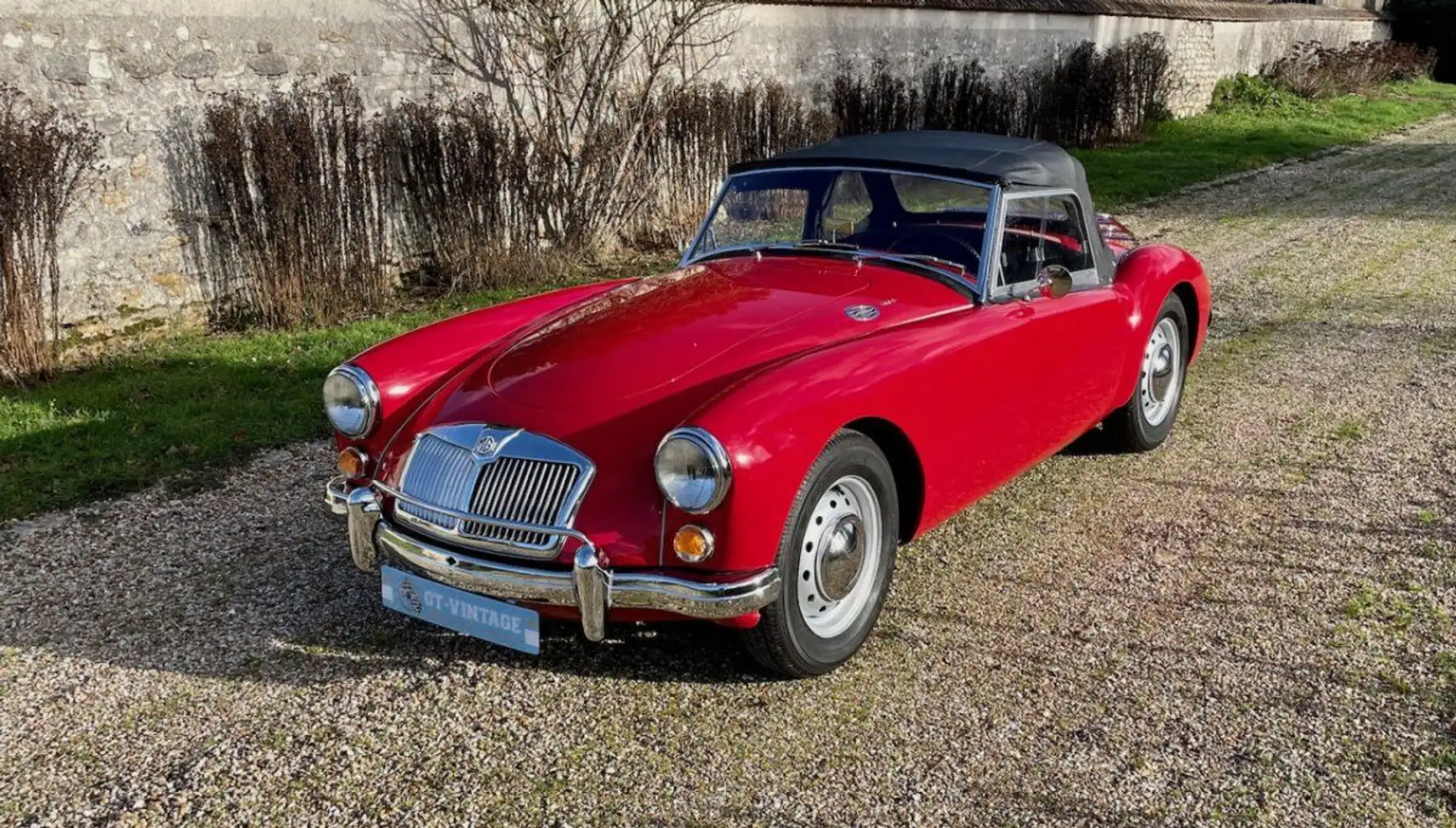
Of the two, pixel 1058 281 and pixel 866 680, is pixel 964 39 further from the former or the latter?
pixel 866 680

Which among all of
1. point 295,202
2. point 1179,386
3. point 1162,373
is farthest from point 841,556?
point 295,202

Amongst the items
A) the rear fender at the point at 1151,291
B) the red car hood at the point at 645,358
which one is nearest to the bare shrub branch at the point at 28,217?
the red car hood at the point at 645,358

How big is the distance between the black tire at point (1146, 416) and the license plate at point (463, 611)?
2995 millimetres

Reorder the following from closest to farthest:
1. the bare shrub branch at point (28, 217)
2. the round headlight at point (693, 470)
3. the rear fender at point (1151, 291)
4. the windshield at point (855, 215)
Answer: the round headlight at point (693, 470), the windshield at point (855, 215), the rear fender at point (1151, 291), the bare shrub branch at point (28, 217)

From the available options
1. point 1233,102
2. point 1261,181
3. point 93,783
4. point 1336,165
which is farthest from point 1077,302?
point 1233,102

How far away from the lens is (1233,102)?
22625mm

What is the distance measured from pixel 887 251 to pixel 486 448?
1845 mm

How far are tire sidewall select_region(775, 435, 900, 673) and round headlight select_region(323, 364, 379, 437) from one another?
1518 millimetres

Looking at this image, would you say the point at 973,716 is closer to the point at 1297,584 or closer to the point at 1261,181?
the point at 1297,584

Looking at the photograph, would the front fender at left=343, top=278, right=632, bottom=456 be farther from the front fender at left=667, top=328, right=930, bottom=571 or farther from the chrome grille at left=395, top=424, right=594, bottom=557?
the front fender at left=667, top=328, right=930, bottom=571

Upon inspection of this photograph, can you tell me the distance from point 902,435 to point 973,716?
34.2 inches

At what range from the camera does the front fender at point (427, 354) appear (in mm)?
3861

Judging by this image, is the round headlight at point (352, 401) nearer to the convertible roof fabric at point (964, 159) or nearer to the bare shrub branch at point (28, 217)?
the convertible roof fabric at point (964, 159)

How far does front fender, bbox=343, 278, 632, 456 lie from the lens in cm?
386
